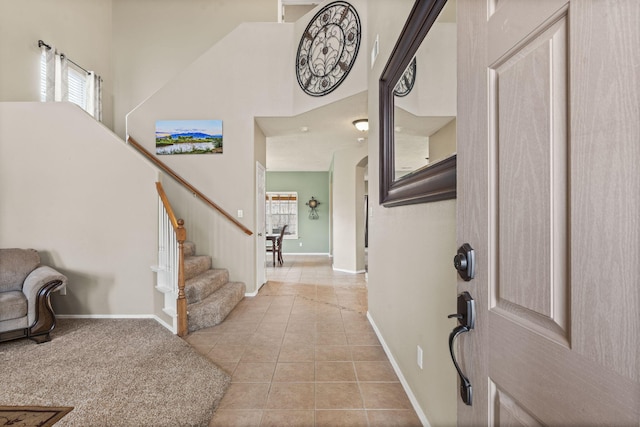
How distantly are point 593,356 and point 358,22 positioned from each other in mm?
3988

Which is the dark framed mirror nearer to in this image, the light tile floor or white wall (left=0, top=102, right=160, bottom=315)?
the light tile floor

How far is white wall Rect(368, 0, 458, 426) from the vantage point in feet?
4.73

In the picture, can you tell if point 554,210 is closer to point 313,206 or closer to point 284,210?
point 313,206

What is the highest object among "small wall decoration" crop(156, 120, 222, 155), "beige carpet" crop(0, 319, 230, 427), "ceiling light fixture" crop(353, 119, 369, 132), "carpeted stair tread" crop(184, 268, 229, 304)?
"ceiling light fixture" crop(353, 119, 369, 132)

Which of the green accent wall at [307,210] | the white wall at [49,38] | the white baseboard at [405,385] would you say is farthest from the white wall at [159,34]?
the white baseboard at [405,385]

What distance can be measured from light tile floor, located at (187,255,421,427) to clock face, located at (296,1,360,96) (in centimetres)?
286

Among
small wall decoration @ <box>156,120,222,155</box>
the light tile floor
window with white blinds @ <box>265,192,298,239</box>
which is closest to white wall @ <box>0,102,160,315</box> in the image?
small wall decoration @ <box>156,120,222,155</box>

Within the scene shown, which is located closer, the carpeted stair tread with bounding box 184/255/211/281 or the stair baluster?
the stair baluster

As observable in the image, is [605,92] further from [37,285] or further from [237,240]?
[237,240]

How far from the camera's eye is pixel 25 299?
2.73 metres

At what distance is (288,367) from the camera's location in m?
2.38

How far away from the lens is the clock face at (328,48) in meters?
3.73

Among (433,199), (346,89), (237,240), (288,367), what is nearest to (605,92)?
(433,199)

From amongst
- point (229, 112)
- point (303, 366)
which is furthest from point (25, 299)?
point (229, 112)
